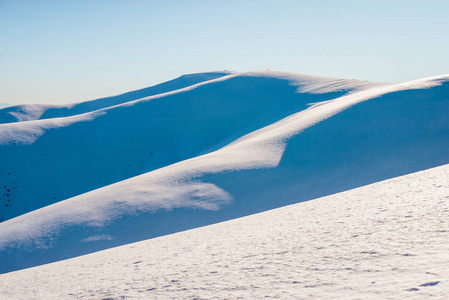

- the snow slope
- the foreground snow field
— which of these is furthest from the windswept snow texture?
the foreground snow field

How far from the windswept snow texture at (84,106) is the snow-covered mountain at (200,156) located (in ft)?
70.2

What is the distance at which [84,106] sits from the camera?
53125mm

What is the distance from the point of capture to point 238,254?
5672 mm

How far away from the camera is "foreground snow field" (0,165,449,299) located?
3828mm

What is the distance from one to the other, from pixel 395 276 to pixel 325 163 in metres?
10.4

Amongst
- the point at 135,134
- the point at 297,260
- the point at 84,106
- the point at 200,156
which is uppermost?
the point at 84,106

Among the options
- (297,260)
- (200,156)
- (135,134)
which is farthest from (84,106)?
(297,260)

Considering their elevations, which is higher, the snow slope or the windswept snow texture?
the windswept snow texture

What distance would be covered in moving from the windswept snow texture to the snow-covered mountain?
21.4 meters

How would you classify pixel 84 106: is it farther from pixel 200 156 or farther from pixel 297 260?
pixel 297 260

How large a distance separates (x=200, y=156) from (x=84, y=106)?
40213 mm

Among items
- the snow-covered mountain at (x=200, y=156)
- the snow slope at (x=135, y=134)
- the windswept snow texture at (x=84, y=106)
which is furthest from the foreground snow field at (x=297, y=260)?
the windswept snow texture at (x=84, y=106)

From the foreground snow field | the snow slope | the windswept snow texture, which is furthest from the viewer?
the windswept snow texture

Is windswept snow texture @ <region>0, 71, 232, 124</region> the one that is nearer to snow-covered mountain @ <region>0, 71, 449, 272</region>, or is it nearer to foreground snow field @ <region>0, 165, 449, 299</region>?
snow-covered mountain @ <region>0, 71, 449, 272</region>
